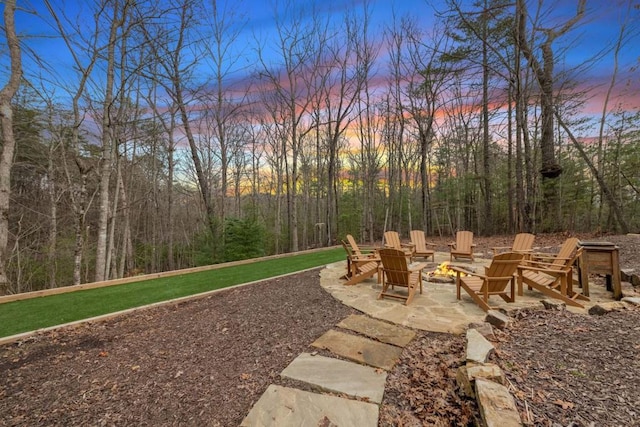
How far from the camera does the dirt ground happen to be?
6.05 feet

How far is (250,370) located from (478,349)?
198cm

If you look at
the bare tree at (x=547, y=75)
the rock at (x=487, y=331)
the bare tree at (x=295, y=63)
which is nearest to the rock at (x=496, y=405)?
the rock at (x=487, y=331)

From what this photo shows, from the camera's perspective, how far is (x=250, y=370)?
2475mm

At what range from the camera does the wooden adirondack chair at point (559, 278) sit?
3.95m

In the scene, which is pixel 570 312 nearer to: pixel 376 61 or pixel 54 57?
pixel 54 57

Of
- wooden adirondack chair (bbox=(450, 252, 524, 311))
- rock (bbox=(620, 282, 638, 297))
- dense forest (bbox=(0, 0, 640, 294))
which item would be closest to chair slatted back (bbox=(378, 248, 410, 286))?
wooden adirondack chair (bbox=(450, 252, 524, 311))

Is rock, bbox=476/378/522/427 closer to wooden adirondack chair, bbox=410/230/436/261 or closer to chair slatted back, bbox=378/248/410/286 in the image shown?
chair slatted back, bbox=378/248/410/286

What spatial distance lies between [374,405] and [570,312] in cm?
296

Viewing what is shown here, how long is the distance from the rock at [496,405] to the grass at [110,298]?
4.59 m

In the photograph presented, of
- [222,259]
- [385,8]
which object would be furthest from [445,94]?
[222,259]

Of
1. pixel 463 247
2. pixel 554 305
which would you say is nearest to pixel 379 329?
pixel 554 305

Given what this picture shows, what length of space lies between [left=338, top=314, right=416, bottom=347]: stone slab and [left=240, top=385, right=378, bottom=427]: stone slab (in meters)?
1.08

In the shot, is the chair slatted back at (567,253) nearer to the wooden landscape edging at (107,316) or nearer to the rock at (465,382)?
the rock at (465,382)

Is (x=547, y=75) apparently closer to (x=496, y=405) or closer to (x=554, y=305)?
(x=554, y=305)
